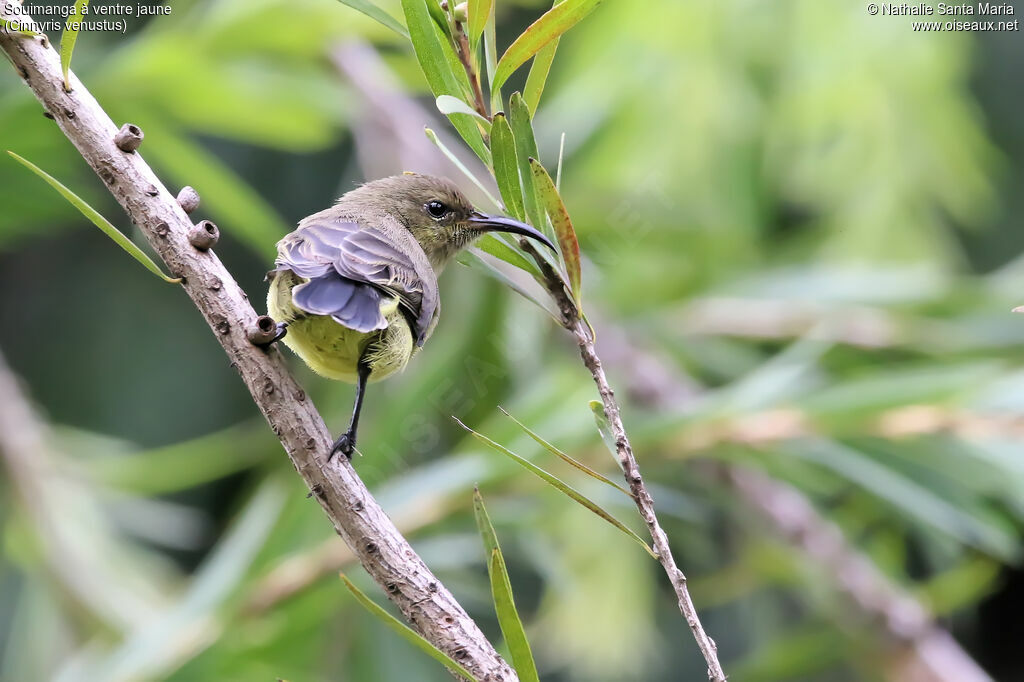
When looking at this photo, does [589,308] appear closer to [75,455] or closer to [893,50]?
[893,50]

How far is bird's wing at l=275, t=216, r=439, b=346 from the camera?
1496 millimetres

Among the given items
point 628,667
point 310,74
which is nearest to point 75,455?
point 310,74

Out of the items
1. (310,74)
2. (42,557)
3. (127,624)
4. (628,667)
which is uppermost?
(310,74)

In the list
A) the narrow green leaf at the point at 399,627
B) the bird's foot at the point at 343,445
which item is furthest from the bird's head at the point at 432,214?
the narrow green leaf at the point at 399,627

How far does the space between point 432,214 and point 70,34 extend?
4.44 ft

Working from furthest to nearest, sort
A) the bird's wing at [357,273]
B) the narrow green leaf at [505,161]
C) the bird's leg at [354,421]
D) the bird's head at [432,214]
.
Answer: the bird's head at [432,214], the bird's wing at [357,273], the bird's leg at [354,421], the narrow green leaf at [505,161]

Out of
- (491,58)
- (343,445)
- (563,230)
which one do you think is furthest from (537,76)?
(343,445)

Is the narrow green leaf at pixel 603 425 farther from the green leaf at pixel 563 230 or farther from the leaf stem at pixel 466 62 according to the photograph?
the leaf stem at pixel 466 62

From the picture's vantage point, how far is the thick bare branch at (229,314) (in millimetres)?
995

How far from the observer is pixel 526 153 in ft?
3.08

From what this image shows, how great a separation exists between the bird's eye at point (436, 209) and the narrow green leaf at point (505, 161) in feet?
4.23

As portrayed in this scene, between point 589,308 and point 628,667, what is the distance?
4.64 ft

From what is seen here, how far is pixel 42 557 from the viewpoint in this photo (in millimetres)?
2797

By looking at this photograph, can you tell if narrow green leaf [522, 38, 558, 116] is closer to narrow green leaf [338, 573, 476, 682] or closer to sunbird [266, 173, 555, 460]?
sunbird [266, 173, 555, 460]
